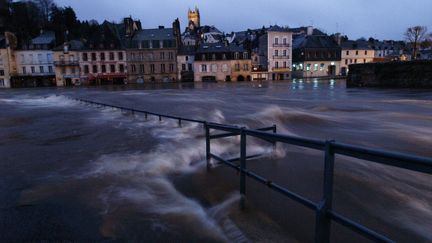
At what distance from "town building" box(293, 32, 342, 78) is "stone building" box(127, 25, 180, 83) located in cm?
3186

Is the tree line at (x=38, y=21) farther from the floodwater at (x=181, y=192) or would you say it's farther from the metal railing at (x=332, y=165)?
the metal railing at (x=332, y=165)

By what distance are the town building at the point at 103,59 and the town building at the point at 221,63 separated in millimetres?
18287

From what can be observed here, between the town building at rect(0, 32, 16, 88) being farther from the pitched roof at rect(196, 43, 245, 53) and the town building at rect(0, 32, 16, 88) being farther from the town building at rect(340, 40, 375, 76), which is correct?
the town building at rect(340, 40, 375, 76)

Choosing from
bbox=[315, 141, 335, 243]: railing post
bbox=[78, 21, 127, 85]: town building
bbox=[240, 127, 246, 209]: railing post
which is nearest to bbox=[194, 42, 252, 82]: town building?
bbox=[78, 21, 127, 85]: town building

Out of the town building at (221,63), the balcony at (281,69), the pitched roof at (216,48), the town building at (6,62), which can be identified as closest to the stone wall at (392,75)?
the town building at (221,63)

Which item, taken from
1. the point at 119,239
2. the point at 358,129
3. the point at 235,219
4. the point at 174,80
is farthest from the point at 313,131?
the point at 174,80

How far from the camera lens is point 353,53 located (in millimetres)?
89688

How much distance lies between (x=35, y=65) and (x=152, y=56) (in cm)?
2832

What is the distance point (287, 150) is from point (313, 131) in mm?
4662

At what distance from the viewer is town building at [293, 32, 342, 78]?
82.1 metres

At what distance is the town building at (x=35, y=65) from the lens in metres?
76.3

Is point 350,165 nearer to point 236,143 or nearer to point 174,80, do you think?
point 236,143

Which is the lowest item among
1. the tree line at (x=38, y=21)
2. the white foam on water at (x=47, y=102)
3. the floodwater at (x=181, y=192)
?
the white foam on water at (x=47, y=102)

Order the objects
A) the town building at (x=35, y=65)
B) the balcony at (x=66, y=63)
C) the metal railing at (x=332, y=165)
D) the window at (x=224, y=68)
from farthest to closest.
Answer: the town building at (x=35, y=65) → the window at (x=224, y=68) → the balcony at (x=66, y=63) → the metal railing at (x=332, y=165)
